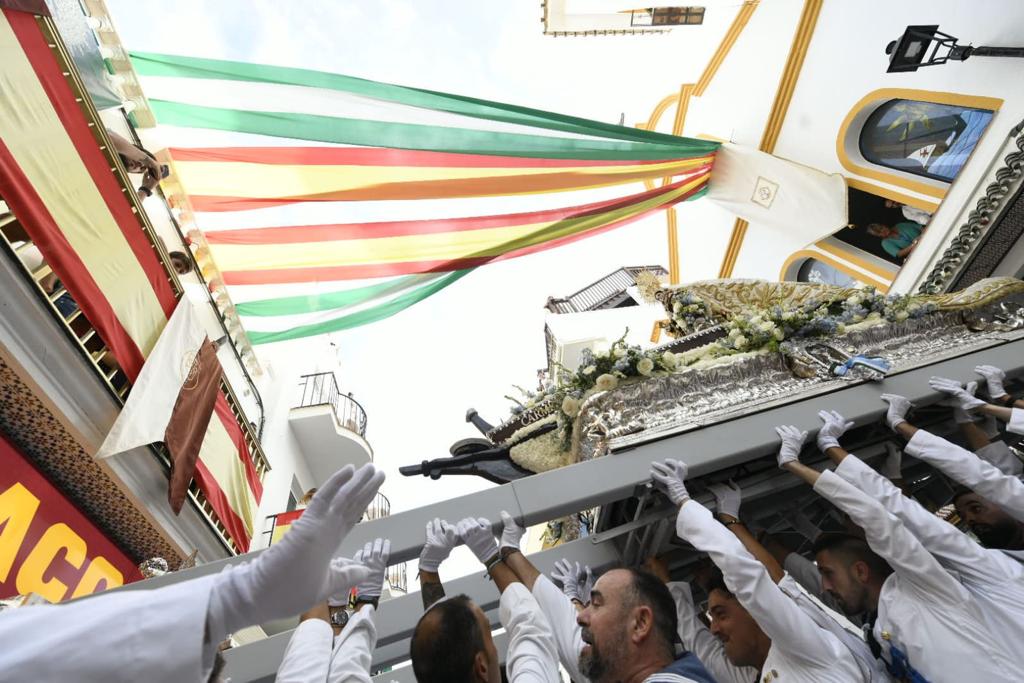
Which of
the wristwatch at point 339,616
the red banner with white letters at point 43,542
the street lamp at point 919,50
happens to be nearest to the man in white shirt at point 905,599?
the wristwatch at point 339,616

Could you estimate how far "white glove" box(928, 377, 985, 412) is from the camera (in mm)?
2676

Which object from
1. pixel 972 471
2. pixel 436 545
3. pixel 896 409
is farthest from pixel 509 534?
pixel 896 409

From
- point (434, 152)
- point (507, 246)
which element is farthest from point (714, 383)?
point (434, 152)

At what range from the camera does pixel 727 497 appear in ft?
7.60

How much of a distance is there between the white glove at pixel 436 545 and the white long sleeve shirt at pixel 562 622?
37 centimetres

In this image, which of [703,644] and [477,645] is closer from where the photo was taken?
[477,645]

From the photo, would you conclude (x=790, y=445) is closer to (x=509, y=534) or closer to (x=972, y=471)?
(x=972, y=471)

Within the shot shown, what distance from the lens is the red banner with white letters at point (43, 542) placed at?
9.20 ft

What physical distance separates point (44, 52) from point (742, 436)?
4.59 m

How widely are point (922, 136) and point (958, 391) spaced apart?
4.75m


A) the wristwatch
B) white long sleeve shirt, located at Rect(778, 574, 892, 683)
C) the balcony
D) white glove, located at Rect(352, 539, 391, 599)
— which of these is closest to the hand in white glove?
white long sleeve shirt, located at Rect(778, 574, 892, 683)

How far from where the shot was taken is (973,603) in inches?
65.6

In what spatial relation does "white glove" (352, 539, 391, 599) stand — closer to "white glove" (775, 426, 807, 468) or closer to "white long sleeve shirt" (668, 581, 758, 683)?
"white long sleeve shirt" (668, 581, 758, 683)

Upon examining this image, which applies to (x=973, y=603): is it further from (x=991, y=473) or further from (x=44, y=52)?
(x=44, y=52)
